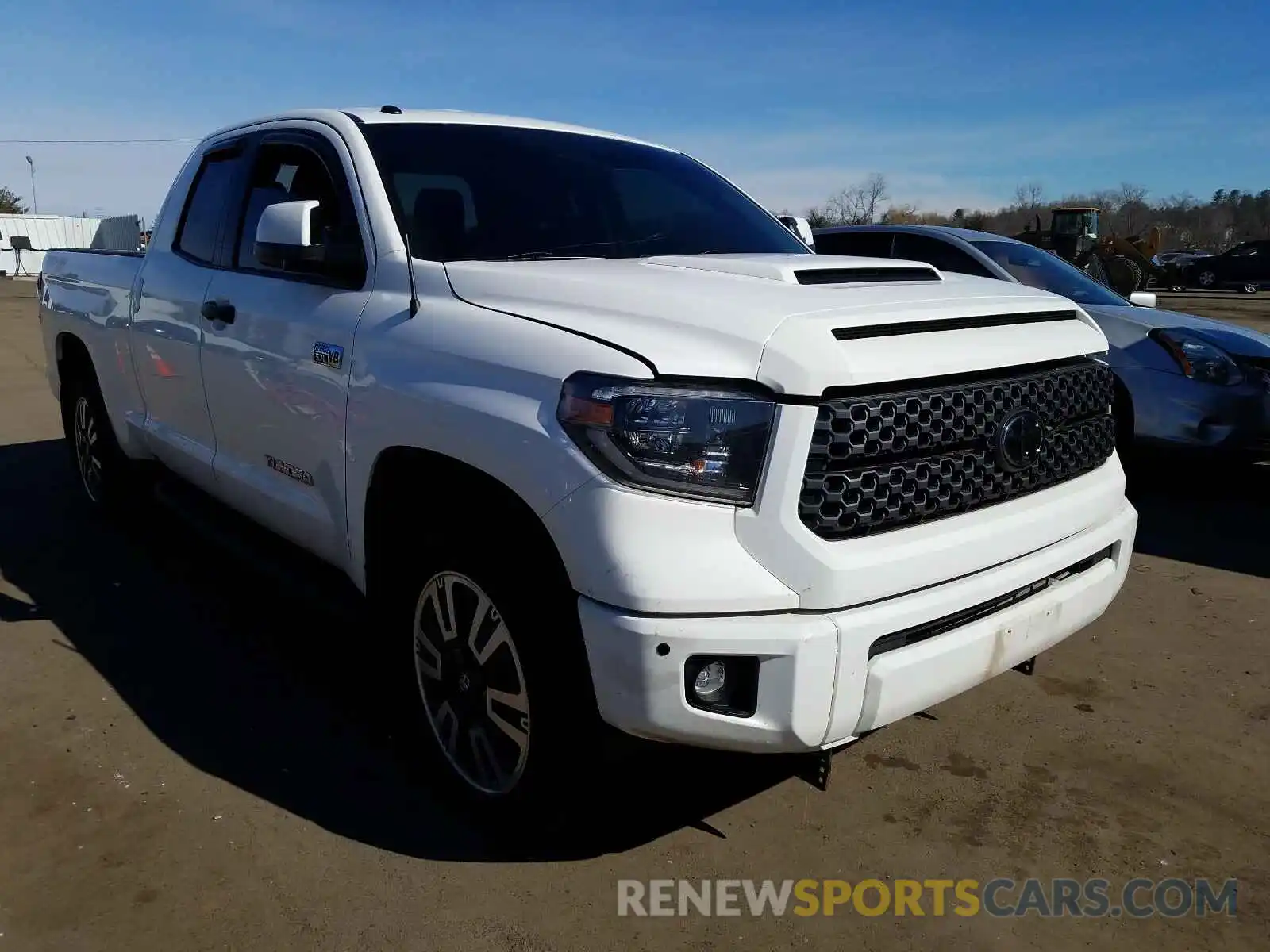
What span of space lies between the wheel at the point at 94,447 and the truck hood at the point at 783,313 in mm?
3326

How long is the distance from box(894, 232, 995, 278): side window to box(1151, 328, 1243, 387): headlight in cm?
129

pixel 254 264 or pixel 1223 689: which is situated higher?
pixel 254 264

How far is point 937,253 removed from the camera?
755 cm

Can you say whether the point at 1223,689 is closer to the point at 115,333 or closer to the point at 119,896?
the point at 119,896

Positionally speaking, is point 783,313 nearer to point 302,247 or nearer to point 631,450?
point 631,450

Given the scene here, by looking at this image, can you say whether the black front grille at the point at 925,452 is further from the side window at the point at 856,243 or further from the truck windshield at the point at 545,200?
the side window at the point at 856,243

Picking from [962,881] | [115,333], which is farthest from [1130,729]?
[115,333]

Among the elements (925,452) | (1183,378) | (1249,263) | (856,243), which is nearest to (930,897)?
(925,452)

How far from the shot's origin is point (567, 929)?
8.20ft

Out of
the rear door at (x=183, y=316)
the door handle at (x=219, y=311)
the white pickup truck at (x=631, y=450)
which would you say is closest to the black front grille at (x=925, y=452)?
the white pickup truck at (x=631, y=450)

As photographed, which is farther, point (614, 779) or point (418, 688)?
point (418, 688)

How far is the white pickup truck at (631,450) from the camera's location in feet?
7.32

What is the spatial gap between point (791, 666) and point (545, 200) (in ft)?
6.59

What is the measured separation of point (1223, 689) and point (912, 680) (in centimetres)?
221
